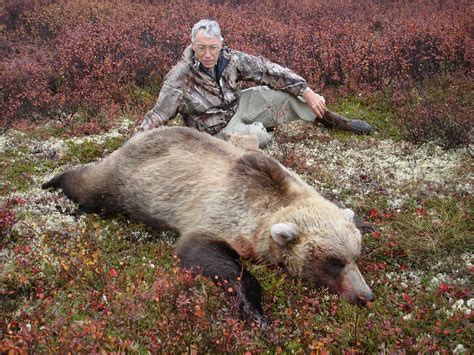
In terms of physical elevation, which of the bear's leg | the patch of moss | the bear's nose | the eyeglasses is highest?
the eyeglasses

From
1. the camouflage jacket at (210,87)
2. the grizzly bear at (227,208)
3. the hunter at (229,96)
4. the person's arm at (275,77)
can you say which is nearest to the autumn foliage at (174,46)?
the hunter at (229,96)

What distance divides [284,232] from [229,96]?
3752 mm

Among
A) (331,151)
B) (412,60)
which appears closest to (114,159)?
(331,151)

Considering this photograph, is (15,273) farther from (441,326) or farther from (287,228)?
(441,326)

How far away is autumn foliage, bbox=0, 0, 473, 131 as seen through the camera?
1012 cm

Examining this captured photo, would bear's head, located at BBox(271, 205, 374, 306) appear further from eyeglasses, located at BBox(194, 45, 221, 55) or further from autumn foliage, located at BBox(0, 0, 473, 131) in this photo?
autumn foliage, located at BBox(0, 0, 473, 131)

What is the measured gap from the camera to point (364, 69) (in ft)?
33.6

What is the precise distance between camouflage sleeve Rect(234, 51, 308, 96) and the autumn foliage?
2.09 meters

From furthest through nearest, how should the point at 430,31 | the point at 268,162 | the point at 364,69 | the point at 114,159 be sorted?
the point at 430,31 → the point at 364,69 → the point at 114,159 → the point at 268,162

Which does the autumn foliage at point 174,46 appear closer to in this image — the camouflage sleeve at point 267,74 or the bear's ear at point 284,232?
the camouflage sleeve at point 267,74

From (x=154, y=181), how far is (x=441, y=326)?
10.8ft

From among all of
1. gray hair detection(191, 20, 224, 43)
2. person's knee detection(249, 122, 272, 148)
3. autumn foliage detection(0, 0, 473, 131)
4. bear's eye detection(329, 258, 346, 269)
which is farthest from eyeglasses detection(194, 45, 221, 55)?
bear's eye detection(329, 258, 346, 269)

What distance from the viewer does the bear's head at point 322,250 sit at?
439 centimetres

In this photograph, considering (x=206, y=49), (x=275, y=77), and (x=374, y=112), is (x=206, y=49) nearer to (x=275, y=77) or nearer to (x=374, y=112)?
(x=275, y=77)
